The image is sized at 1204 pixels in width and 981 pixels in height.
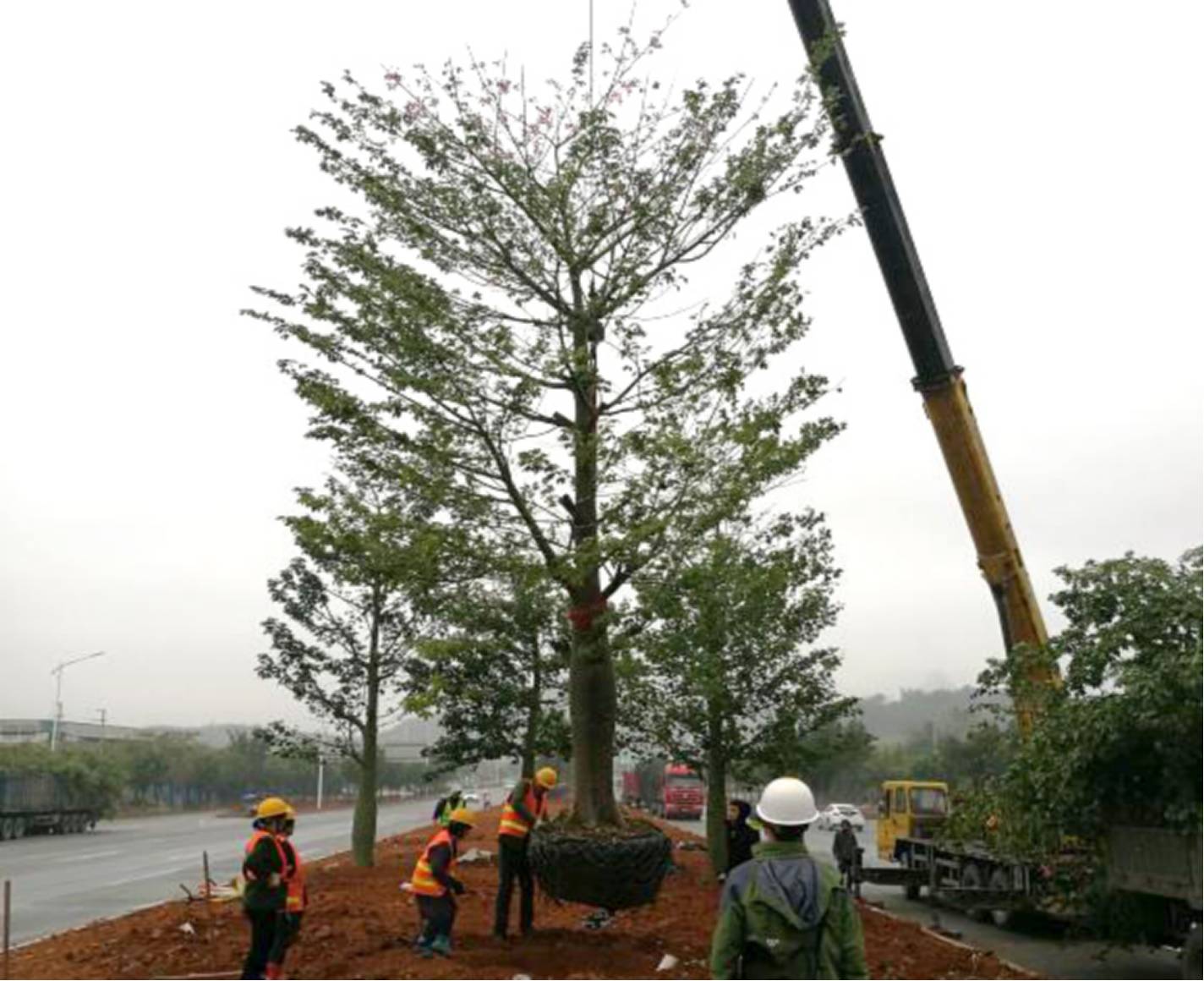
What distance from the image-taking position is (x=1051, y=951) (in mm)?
15203

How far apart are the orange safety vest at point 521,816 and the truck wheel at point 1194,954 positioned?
17.9 ft

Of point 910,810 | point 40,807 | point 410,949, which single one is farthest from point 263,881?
point 40,807

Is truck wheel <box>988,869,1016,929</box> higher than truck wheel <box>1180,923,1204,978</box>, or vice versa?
truck wheel <box>1180,923,1204,978</box>

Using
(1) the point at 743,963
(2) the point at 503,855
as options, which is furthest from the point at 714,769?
Result: (1) the point at 743,963

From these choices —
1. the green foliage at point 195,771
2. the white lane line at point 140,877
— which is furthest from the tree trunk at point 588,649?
the green foliage at point 195,771

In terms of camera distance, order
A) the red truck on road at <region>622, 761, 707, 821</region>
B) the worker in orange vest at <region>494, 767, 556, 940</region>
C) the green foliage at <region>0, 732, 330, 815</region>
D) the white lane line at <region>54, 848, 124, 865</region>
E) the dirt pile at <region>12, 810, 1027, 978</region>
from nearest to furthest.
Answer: the dirt pile at <region>12, 810, 1027, 978</region>, the worker in orange vest at <region>494, 767, 556, 940</region>, the white lane line at <region>54, 848, 124, 865</region>, the red truck on road at <region>622, 761, 707, 821</region>, the green foliage at <region>0, 732, 330, 815</region>

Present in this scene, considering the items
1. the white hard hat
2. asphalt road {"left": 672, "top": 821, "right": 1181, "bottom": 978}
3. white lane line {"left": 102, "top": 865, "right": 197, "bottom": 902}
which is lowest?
asphalt road {"left": 672, "top": 821, "right": 1181, "bottom": 978}

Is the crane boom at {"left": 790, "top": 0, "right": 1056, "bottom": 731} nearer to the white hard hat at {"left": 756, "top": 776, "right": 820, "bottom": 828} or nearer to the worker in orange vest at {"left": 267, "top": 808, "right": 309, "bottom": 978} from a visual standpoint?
the worker in orange vest at {"left": 267, "top": 808, "right": 309, "bottom": 978}

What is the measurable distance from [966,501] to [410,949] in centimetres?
822

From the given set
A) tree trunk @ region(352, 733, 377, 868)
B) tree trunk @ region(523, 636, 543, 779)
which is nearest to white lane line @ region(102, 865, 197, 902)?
tree trunk @ region(352, 733, 377, 868)

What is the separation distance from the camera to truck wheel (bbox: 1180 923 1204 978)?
9.73m

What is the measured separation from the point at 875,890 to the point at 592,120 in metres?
18.8

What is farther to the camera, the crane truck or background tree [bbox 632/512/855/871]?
background tree [bbox 632/512/855/871]

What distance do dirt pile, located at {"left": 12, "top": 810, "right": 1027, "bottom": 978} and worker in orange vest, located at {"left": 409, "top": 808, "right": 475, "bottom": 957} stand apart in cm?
19
